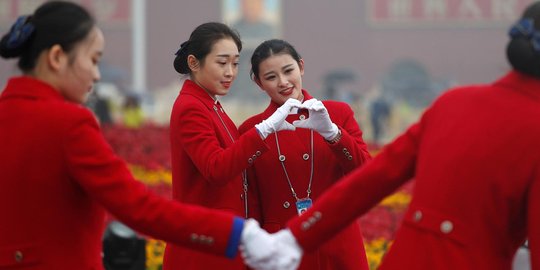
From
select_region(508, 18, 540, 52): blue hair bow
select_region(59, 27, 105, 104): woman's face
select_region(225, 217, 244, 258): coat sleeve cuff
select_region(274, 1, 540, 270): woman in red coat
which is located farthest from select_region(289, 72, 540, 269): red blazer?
select_region(59, 27, 105, 104): woman's face

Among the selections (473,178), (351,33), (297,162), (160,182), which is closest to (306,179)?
(297,162)

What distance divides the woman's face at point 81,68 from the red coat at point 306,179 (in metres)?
1.18

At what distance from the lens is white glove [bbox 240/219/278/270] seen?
2.78 metres

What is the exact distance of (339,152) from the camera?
3709 millimetres

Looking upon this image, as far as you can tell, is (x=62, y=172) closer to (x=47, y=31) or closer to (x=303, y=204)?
(x=47, y=31)

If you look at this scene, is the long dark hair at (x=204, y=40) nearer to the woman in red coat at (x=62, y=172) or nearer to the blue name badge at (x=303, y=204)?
the blue name badge at (x=303, y=204)

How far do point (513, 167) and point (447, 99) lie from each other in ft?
0.97

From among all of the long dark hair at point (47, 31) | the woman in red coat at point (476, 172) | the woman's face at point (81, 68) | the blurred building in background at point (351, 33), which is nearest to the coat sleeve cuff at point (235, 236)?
the woman in red coat at point (476, 172)

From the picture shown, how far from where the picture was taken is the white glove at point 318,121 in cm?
354

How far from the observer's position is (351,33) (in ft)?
94.0

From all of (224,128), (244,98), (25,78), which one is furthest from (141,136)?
(244,98)

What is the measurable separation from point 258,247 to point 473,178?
67cm

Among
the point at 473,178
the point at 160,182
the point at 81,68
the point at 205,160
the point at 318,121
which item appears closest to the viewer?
the point at 473,178

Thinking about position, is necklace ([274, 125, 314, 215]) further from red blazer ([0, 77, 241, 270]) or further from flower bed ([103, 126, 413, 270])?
flower bed ([103, 126, 413, 270])
